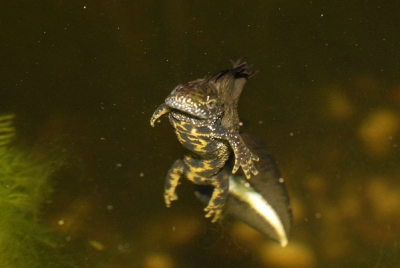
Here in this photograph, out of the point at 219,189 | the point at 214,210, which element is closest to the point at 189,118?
the point at 219,189

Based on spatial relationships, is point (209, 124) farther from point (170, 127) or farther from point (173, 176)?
point (170, 127)

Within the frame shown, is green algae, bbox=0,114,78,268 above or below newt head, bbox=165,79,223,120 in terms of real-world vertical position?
below

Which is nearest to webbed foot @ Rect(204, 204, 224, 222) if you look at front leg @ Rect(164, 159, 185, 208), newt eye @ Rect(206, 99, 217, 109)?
front leg @ Rect(164, 159, 185, 208)

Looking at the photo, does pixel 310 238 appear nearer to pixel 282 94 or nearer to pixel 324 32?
pixel 282 94

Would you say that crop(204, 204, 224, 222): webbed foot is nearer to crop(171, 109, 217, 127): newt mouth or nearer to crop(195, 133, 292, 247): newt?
crop(195, 133, 292, 247): newt

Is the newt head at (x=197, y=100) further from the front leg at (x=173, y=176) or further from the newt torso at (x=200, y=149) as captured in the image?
the front leg at (x=173, y=176)

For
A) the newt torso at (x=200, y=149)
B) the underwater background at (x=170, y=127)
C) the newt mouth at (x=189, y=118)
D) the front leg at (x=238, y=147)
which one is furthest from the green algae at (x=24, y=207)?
the front leg at (x=238, y=147)

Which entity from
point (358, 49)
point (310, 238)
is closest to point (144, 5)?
point (358, 49)
